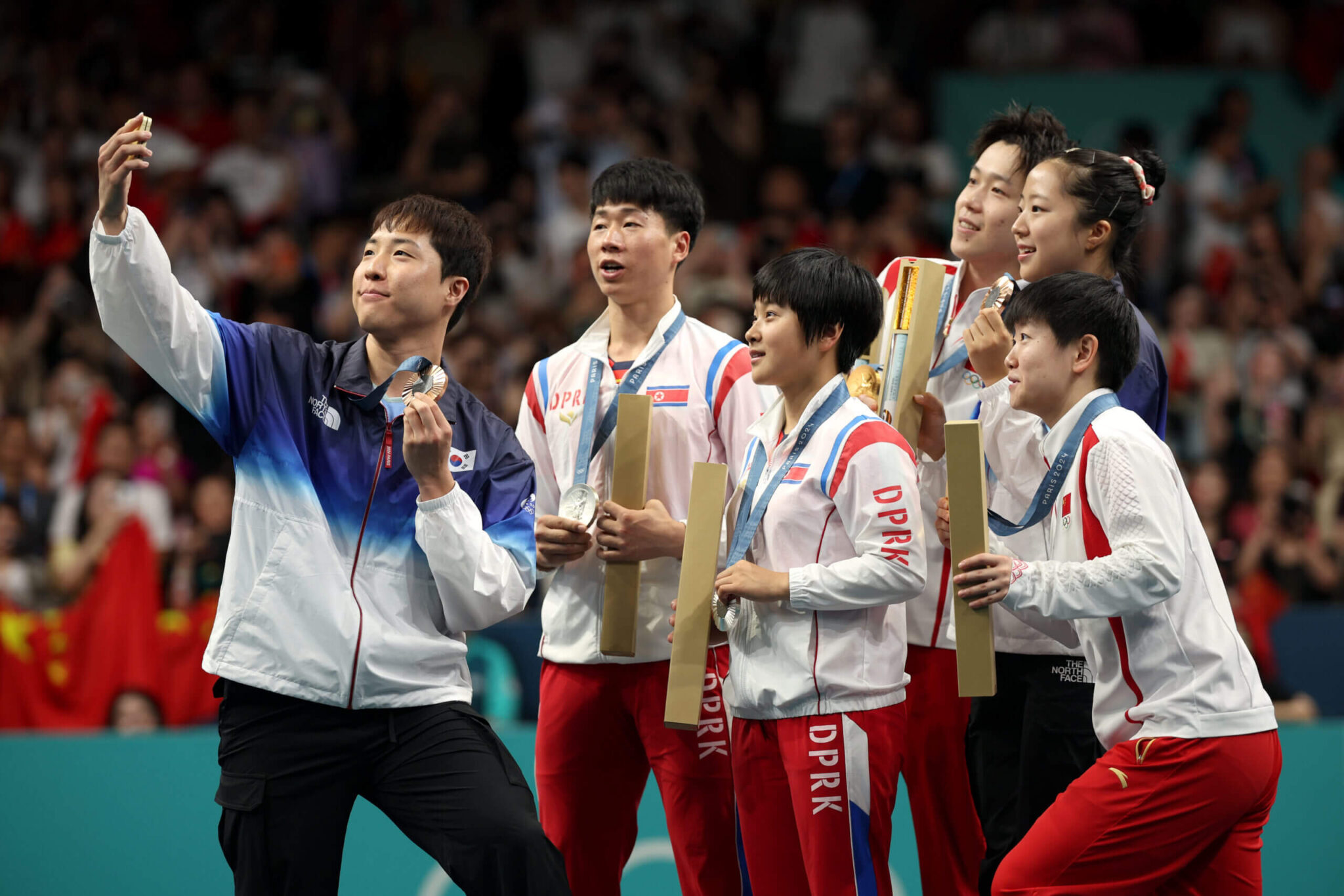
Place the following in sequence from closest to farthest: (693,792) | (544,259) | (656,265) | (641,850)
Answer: (693,792)
(656,265)
(641,850)
(544,259)

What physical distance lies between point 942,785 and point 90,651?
4.65 m

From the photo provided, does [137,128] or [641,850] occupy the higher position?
[137,128]

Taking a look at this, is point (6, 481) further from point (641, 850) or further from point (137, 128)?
point (137, 128)

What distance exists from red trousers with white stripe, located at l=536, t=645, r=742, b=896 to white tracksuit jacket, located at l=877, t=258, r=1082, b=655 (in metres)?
0.60

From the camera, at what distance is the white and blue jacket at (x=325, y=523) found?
134 inches

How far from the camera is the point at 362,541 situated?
3561mm

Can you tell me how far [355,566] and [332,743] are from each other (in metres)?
0.43

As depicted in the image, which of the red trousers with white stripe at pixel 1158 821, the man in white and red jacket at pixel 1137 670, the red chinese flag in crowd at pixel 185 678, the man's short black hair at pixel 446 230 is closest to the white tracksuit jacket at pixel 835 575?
the man in white and red jacket at pixel 1137 670

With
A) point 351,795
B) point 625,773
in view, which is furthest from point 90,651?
point 351,795

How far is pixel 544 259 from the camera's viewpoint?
34.3 feet

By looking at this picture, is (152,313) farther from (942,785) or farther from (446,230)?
(942,785)

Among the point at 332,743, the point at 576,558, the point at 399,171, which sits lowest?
the point at 332,743

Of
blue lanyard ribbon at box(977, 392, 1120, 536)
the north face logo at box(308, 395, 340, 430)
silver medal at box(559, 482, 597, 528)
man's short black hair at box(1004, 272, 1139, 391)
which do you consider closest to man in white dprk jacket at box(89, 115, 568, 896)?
the north face logo at box(308, 395, 340, 430)

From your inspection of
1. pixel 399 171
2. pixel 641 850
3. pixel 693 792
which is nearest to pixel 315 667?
pixel 693 792
